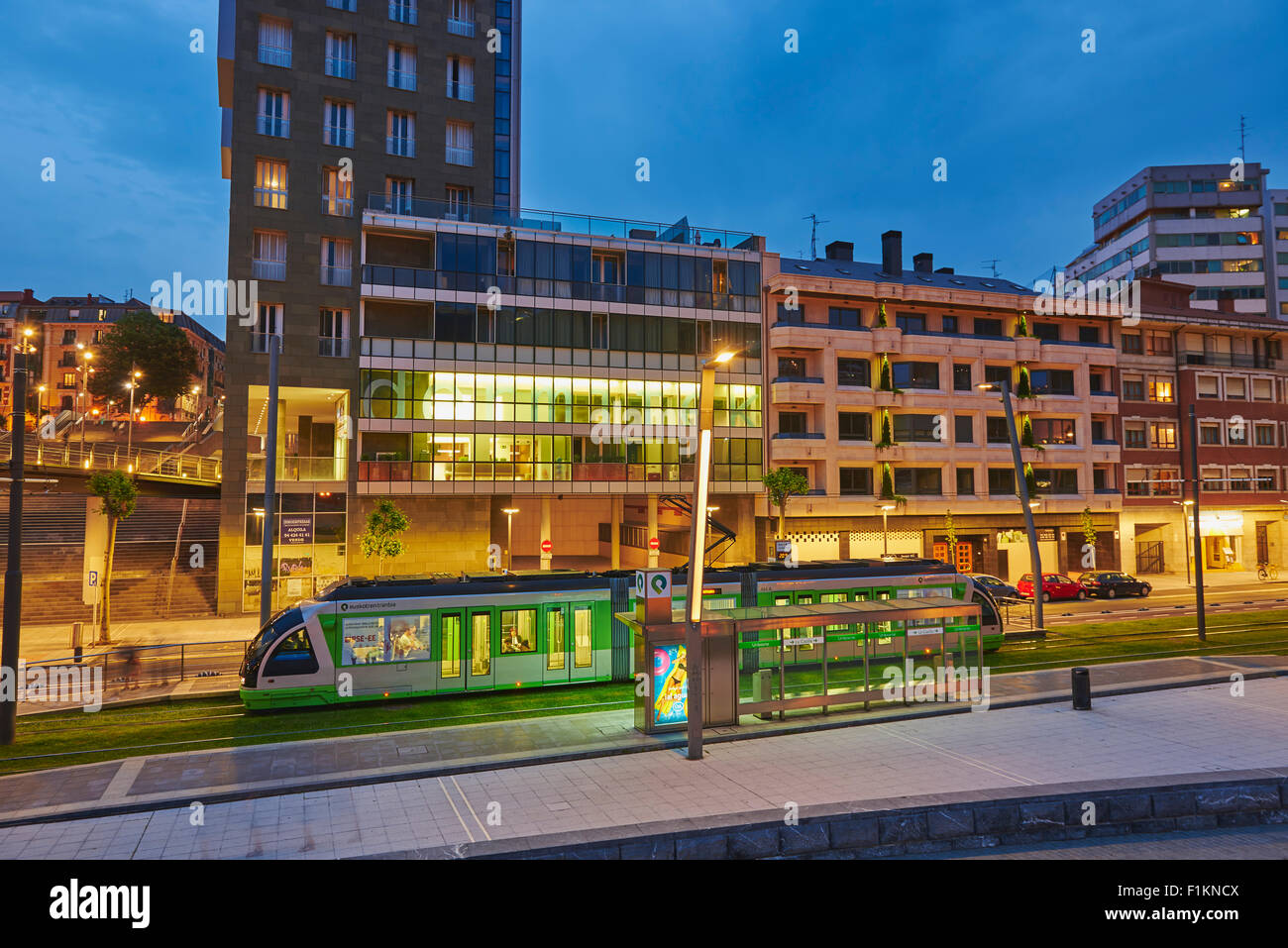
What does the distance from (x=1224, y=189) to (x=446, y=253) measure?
72.0 m

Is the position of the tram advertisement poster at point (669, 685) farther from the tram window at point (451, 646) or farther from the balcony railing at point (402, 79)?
the balcony railing at point (402, 79)

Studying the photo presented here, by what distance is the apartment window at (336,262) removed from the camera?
123 ft

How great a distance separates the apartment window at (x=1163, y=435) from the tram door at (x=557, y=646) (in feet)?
149

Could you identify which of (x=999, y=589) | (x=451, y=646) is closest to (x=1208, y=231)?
(x=999, y=589)

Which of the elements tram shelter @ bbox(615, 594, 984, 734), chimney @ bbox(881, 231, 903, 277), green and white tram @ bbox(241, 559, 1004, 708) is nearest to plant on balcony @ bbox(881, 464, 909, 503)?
chimney @ bbox(881, 231, 903, 277)

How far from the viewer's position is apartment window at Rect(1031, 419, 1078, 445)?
4822 cm

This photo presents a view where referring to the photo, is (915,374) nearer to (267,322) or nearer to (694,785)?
(267,322)

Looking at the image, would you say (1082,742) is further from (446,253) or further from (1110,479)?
(1110,479)

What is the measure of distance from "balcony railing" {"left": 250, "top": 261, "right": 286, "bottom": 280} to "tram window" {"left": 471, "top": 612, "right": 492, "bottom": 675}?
2505cm

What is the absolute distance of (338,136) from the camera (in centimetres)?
3869

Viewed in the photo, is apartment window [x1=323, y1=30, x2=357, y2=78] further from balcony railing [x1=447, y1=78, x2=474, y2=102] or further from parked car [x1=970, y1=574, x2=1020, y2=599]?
parked car [x1=970, y1=574, x2=1020, y2=599]

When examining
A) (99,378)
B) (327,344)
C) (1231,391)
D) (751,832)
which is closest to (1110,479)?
(1231,391)

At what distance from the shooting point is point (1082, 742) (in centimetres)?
1374

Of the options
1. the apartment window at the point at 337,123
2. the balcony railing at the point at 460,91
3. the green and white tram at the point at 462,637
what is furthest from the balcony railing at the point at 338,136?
the green and white tram at the point at 462,637
